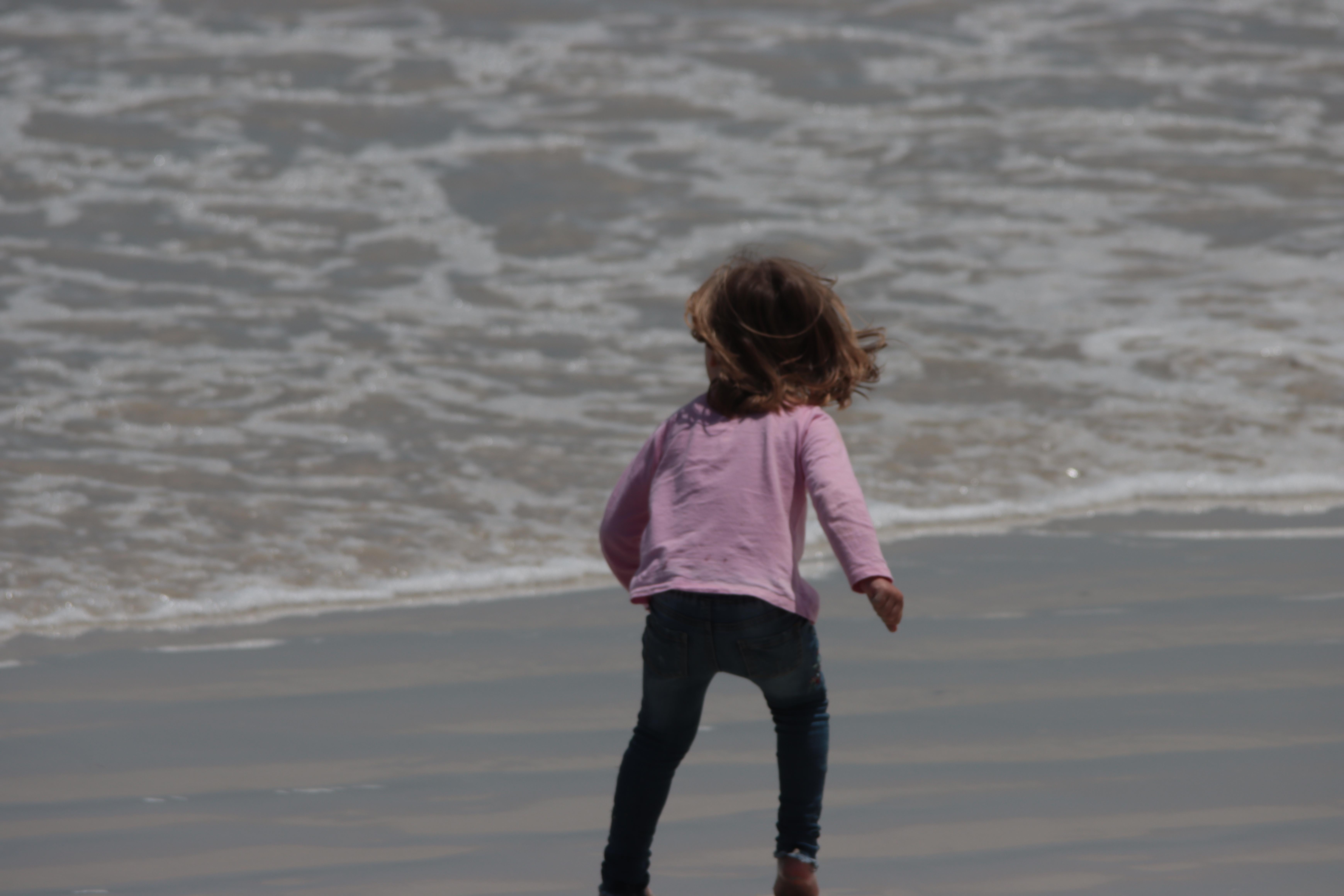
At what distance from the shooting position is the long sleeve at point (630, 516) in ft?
7.86

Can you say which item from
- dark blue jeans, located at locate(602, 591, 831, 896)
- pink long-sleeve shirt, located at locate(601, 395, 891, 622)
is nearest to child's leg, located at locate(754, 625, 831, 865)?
dark blue jeans, located at locate(602, 591, 831, 896)

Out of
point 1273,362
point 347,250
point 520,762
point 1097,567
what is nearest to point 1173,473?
point 1097,567

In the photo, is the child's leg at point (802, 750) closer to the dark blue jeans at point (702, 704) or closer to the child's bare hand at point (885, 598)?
the dark blue jeans at point (702, 704)

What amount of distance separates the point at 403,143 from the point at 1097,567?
24.9 feet

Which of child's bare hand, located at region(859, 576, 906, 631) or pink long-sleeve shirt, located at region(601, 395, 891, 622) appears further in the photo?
pink long-sleeve shirt, located at region(601, 395, 891, 622)

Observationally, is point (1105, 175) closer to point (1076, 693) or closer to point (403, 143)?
point (403, 143)

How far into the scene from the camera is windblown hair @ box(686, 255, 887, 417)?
7.61 feet

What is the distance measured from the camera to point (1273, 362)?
6.32 meters

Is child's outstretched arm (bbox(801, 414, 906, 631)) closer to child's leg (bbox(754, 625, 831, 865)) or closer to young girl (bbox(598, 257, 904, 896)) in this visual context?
young girl (bbox(598, 257, 904, 896))

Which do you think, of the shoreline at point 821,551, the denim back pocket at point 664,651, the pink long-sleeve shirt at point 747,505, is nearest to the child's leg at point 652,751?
the denim back pocket at point 664,651

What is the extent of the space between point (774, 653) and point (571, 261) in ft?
21.1

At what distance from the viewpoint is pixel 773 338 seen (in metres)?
2.32

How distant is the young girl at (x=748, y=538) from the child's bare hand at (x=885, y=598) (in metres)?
0.10

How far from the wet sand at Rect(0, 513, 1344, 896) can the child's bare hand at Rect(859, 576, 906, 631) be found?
1.74 feet
